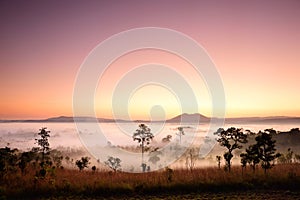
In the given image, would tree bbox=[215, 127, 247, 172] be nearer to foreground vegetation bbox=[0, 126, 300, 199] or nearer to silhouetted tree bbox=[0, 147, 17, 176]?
foreground vegetation bbox=[0, 126, 300, 199]

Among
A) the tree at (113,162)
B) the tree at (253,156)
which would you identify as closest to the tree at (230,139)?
the tree at (253,156)

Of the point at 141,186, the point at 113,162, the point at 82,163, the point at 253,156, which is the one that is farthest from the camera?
the point at 113,162

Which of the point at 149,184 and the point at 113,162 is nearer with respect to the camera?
the point at 149,184

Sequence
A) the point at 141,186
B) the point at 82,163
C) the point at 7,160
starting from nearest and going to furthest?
the point at 141,186 < the point at 7,160 < the point at 82,163

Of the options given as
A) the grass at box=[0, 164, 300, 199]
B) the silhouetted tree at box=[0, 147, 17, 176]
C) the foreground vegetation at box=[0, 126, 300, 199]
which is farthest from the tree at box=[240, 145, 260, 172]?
→ the silhouetted tree at box=[0, 147, 17, 176]

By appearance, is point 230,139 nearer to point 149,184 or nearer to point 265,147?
point 265,147

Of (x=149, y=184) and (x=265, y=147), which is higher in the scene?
(x=265, y=147)

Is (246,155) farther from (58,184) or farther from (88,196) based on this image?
(58,184)

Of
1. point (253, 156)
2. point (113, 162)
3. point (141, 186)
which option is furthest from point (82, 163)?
point (253, 156)

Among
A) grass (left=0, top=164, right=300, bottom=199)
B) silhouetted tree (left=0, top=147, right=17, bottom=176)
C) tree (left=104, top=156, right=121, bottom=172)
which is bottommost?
tree (left=104, top=156, right=121, bottom=172)

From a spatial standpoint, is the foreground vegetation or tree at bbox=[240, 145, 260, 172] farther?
tree at bbox=[240, 145, 260, 172]

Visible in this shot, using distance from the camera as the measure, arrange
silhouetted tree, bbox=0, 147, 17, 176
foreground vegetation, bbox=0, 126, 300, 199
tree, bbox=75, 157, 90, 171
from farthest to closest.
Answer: tree, bbox=75, 157, 90, 171, silhouetted tree, bbox=0, 147, 17, 176, foreground vegetation, bbox=0, 126, 300, 199

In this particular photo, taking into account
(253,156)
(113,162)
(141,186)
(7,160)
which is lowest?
(113,162)

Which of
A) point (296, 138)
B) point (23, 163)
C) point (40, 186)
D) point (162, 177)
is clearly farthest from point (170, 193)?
point (296, 138)
